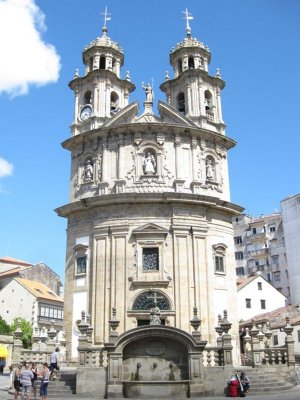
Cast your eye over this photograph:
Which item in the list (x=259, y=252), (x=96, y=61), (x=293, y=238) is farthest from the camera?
Result: (x=259, y=252)

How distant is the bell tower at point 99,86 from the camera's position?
110 feet

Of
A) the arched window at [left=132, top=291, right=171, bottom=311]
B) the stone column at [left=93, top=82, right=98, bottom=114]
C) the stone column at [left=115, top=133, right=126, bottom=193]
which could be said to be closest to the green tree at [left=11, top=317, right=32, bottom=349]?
the arched window at [left=132, top=291, right=171, bottom=311]

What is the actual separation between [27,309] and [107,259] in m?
28.7

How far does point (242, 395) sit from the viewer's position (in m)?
19.1

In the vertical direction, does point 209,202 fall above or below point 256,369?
above

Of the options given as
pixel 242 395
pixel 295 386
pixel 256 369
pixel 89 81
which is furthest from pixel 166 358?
pixel 89 81

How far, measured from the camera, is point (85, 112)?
34281mm

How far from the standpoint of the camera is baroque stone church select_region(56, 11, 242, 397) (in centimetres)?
2747

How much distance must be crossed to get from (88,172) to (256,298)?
27.7 meters

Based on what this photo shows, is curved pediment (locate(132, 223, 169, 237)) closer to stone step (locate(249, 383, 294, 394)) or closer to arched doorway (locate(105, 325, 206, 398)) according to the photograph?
arched doorway (locate(105, 325, 206, 398))

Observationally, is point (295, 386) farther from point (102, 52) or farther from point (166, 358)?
point (102, 52)

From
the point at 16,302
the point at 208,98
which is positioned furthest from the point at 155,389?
the point at 16,302

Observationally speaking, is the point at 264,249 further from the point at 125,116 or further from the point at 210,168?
the point at 125,116

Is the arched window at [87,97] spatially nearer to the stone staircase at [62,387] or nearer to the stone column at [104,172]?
the stone column at [104,172]
